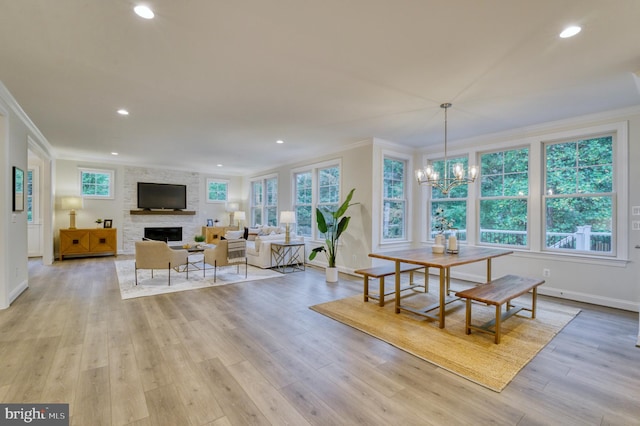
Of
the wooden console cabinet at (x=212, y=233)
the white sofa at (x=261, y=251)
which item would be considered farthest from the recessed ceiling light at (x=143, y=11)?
the wooden console cabinet at (x=212, y=233)

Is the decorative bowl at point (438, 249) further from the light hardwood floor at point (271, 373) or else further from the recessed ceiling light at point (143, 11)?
the recessed ceiling light at point (143, 11)

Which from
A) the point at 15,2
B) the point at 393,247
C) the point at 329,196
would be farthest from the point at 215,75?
the point at 393,247

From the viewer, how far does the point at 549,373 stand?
7.59 feet

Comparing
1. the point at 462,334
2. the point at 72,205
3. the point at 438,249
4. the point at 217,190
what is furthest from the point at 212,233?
the point at 462,334

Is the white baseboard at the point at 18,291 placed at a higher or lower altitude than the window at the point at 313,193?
lower

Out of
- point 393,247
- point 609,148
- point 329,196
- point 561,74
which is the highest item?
point 561,74

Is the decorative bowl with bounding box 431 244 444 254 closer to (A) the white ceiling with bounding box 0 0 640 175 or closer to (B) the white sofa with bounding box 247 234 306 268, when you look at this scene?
(A) the white ceiling with bounding box 0 0 640 175

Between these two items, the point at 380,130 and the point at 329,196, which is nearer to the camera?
the point at 380,130

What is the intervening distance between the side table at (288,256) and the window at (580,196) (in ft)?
15.1

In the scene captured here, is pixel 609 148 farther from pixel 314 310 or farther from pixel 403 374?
pixel 314 310

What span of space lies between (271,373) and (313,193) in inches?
199

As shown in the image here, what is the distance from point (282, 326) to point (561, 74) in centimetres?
391

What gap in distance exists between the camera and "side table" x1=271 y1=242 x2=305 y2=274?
20.9 feet

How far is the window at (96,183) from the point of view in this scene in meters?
7.94
